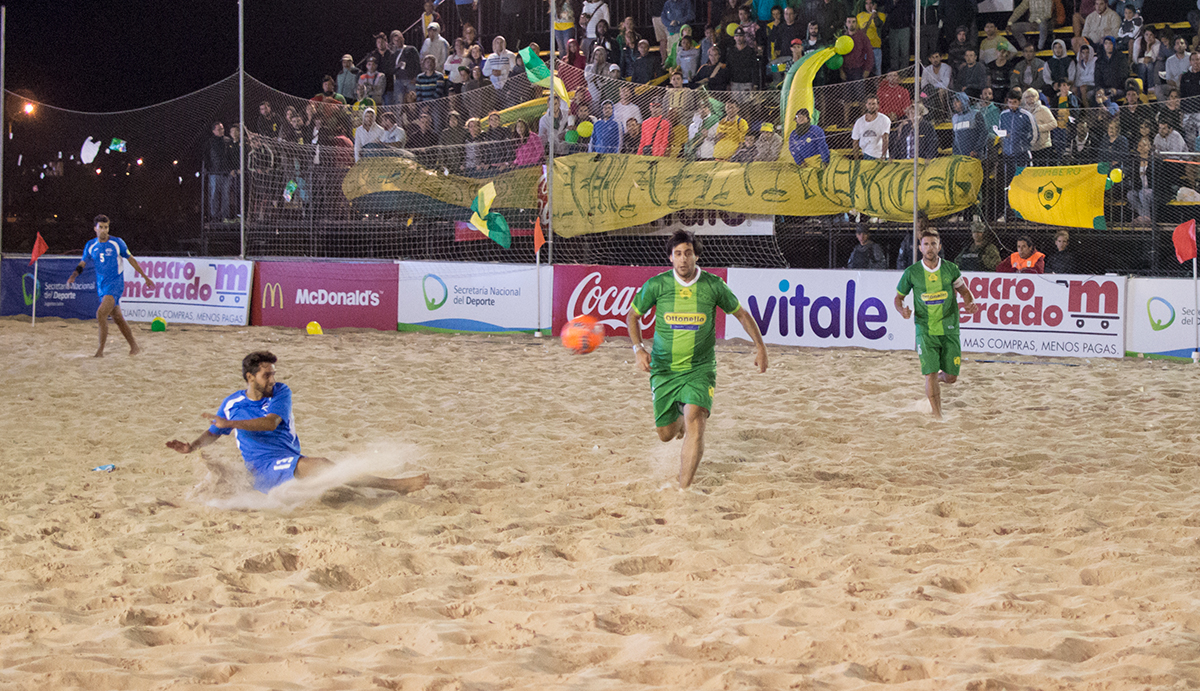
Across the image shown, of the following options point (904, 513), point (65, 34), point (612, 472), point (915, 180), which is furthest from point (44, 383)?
point (65, 34)

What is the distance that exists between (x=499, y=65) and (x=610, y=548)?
494 inches

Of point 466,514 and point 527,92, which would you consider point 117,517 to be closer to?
point 466,514

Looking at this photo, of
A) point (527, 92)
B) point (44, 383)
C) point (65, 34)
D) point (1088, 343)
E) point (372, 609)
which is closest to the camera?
point (372, 609)

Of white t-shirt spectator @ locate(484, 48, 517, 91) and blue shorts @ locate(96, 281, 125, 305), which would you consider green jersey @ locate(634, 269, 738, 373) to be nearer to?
blue shorts @ locate(96, 281, 125, 305)

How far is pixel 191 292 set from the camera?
16.9 m

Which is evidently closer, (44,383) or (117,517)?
(117,517)

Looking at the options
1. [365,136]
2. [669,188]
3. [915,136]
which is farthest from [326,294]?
[915,136]

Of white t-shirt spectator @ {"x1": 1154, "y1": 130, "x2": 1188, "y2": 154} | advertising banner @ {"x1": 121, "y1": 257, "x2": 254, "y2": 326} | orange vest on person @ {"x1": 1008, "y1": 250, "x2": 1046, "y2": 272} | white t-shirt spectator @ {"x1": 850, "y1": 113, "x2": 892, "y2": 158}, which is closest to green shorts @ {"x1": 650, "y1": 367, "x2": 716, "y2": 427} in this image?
white t-shirt spectator @ {"x1": 850, "y1": 113, "x2": 892, "y2": 158}

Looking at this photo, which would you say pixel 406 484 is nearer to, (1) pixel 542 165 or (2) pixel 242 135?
(1) pixel 542 165

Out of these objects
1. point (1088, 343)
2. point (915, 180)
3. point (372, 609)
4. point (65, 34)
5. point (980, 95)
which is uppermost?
point (65, 34)

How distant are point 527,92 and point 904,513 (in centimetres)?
1051

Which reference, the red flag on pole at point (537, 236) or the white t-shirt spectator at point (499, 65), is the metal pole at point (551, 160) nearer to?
the red flag on pole at point (537, 236)

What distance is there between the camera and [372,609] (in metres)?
4.46

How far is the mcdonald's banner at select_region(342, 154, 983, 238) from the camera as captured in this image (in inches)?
513
